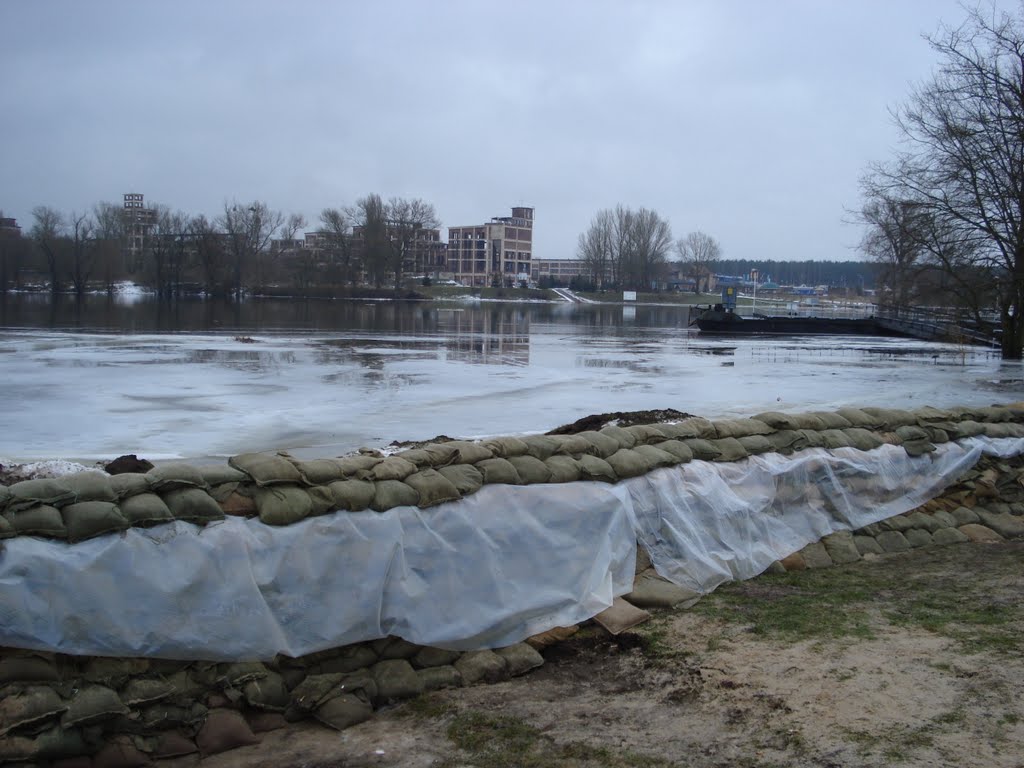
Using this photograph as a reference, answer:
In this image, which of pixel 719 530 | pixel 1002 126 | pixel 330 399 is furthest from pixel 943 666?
pixel 1002 126

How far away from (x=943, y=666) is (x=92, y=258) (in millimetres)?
104614

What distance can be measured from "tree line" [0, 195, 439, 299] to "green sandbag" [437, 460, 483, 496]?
9094 cm

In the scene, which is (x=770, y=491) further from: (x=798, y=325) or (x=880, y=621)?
(x=798, y=325)

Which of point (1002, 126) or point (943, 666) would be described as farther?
point (1002, 126)

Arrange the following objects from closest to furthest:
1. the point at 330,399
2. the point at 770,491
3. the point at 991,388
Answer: the point at 770,491
the point at 330,399
the point at 991,388

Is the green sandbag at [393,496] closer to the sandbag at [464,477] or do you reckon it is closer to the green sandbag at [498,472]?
the sandbag at [464,477]

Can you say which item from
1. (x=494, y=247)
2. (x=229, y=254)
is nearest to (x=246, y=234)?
(x=229, y=254)

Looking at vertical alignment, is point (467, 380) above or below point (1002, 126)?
below

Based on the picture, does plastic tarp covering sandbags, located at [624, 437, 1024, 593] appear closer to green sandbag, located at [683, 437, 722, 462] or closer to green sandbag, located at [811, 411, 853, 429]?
green sandbag, located at [683, 437, 722, 462]

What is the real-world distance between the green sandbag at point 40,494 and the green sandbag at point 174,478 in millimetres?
437

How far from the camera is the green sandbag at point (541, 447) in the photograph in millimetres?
6691

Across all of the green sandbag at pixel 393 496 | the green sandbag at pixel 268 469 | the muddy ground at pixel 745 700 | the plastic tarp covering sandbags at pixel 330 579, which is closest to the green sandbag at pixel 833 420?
the muddy ground at pixel 745 700

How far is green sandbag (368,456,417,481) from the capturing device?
18.9 ft

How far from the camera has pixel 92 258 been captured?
320 feet
